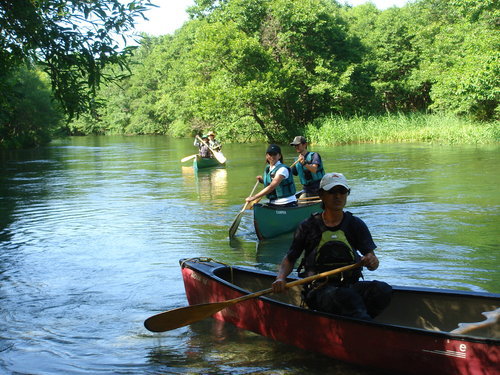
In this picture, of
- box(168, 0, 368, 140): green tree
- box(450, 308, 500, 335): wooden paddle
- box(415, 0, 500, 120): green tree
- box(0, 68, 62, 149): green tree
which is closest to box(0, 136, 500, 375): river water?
box(450, 308, 500, 335): wooden paddle

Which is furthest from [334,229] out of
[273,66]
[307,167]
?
[273,66]

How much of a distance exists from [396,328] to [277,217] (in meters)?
5.33

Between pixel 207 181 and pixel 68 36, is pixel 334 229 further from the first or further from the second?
pixel 207 181

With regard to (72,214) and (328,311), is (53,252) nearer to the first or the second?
(72,214)

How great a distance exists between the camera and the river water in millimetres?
5301

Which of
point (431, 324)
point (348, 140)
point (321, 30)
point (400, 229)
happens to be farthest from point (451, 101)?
point (431, 324)

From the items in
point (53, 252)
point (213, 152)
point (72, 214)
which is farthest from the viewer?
point (213, 152)

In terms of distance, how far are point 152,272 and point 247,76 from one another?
27.0 metres

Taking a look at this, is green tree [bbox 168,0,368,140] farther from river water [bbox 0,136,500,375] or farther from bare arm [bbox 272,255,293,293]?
bare arm [bbox 272,255,293,293]

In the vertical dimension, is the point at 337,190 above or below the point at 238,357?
above

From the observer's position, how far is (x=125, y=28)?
759 centimetres

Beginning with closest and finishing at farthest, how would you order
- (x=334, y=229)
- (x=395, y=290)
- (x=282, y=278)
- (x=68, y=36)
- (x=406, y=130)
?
(x=334, y=229), (x=282, y=278), (x=395, y=290), (x=68, y=36), (x=406, y=130)

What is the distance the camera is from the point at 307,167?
380 inches

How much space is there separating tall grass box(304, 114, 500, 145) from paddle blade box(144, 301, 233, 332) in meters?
23.4
